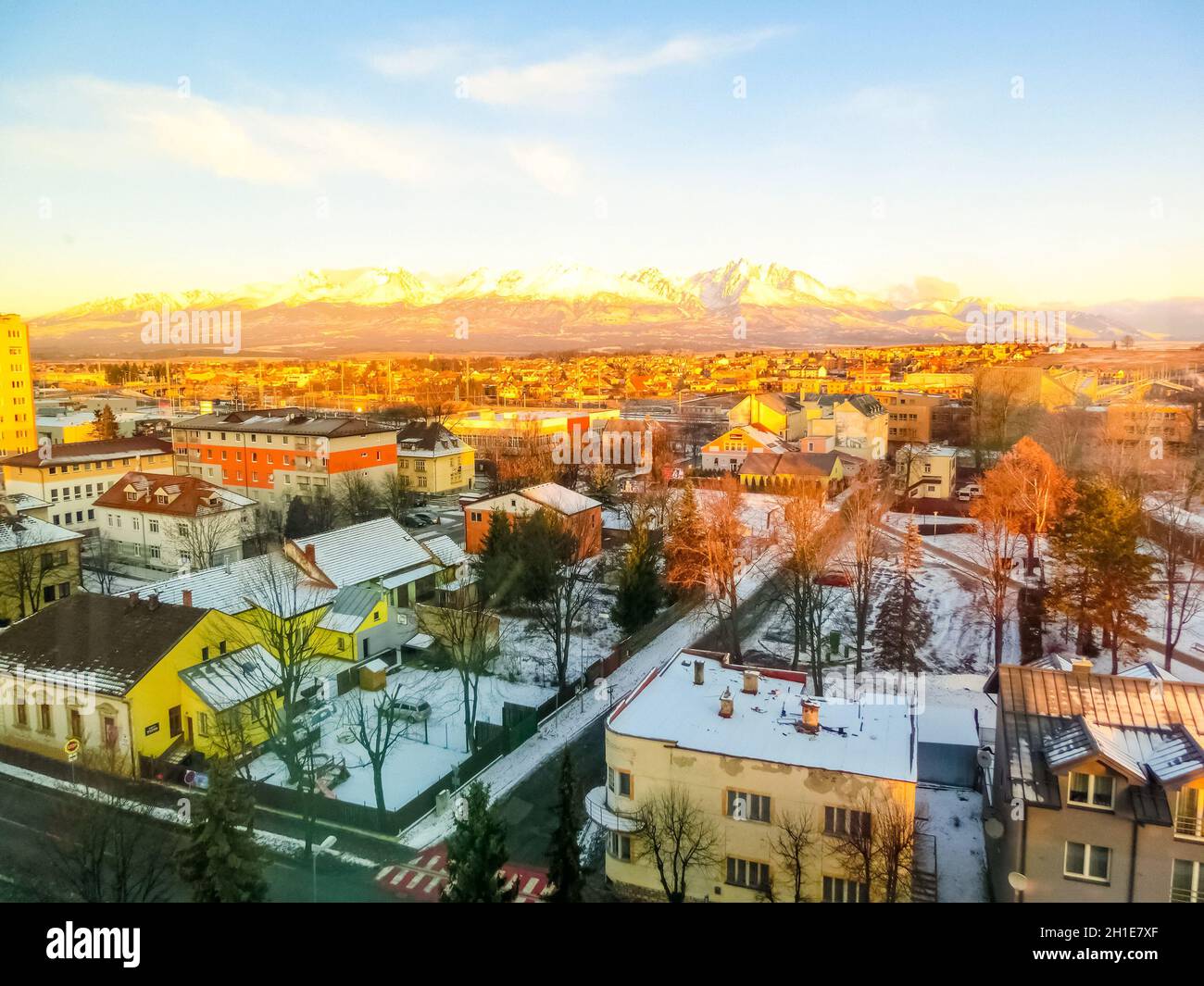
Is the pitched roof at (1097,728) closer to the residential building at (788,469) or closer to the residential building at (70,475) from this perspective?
the residential building at (788,469)

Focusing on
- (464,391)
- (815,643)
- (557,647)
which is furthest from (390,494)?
(464,391)

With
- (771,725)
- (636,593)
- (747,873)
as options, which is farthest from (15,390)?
(747,873)

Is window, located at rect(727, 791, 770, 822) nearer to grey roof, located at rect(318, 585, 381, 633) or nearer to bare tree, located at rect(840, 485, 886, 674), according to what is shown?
bare tree, located at rect(840, 485, 886, 674)

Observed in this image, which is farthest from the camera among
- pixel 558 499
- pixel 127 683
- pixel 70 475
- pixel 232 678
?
pixel 70 475

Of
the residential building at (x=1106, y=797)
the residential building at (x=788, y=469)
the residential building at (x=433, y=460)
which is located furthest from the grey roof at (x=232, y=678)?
the residential building at (x=788, y=469)

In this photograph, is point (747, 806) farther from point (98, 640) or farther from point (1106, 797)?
point (98, 640)

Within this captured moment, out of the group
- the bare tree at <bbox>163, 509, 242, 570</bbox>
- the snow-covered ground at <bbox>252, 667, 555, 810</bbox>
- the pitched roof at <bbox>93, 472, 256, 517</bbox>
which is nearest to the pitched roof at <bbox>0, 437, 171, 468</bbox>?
the pitched roof at <bbox>93, 472, 256, 517</bbox>
